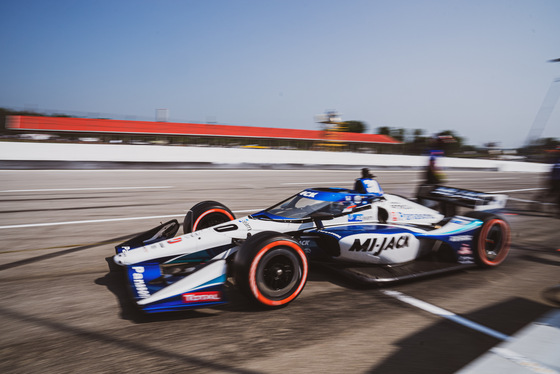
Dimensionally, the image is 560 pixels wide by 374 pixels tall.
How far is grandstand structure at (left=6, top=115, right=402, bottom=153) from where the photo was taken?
23895mm

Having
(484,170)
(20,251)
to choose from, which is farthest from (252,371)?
(484,170)

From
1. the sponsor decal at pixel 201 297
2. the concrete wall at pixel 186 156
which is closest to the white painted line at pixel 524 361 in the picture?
the sponsor decal at pixel 201 297

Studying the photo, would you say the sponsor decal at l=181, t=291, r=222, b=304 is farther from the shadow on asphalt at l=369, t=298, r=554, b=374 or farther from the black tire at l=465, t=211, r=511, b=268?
the black tire at l=465, t=211, r=511, b=268

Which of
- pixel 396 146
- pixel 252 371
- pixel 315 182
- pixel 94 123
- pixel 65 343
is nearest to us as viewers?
pixel 252 371

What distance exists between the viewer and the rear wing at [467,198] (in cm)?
557

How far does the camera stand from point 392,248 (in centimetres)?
418

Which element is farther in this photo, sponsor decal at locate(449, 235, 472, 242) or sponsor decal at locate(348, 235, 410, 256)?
sponsor decal at locate(449, 235, 472, 242)

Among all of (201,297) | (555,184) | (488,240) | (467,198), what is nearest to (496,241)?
(488,240)

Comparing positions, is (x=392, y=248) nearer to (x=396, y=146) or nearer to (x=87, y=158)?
(x=87, y=158)

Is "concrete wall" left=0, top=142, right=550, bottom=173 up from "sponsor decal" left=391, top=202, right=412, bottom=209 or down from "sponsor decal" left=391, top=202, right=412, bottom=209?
up

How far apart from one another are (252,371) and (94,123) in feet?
100

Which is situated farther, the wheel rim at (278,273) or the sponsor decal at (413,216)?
the sponsor decal at (413,216)

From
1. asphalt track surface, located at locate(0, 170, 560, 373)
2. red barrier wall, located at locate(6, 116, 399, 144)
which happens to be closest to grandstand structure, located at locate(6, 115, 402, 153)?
red barrier wall, located at locate(6, 116, 399, 144)

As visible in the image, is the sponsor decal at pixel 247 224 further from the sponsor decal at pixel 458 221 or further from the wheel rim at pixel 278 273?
the sponsor decal at pixel 458 221
